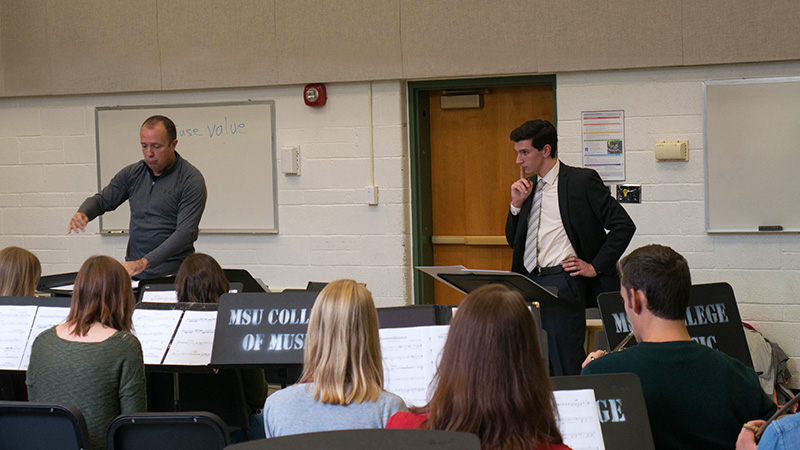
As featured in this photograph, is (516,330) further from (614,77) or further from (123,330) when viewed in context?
(614,77)

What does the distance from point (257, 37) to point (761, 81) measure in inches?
129

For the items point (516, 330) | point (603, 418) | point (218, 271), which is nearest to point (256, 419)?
point (218, 271)

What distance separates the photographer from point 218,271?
3.37 meters

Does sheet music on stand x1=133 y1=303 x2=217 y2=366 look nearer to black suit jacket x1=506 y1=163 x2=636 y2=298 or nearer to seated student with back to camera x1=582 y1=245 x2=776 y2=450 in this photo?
seated student with back to camera x1=582 y1=245 x2=776 y2=450

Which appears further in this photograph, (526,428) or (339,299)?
(339,299)

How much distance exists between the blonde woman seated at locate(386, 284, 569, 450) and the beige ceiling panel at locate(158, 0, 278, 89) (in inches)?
171

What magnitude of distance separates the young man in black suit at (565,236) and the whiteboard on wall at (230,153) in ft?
7.31

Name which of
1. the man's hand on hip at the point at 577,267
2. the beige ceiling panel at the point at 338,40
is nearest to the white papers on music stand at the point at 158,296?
the man's hand on hip at the point at 577,267

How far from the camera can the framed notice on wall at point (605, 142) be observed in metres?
5.06

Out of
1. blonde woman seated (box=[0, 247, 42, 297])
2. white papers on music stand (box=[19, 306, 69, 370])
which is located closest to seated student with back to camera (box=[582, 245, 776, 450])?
white papers on music stand (box=[19, 306, 69, 370])

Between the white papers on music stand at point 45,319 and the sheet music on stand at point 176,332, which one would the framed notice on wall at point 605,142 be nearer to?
the sheet music on stand at point 176,332

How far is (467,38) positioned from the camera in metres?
5.30

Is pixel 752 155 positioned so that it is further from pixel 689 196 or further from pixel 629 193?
pixel 629 193

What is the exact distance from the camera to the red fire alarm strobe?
5.57 metres
